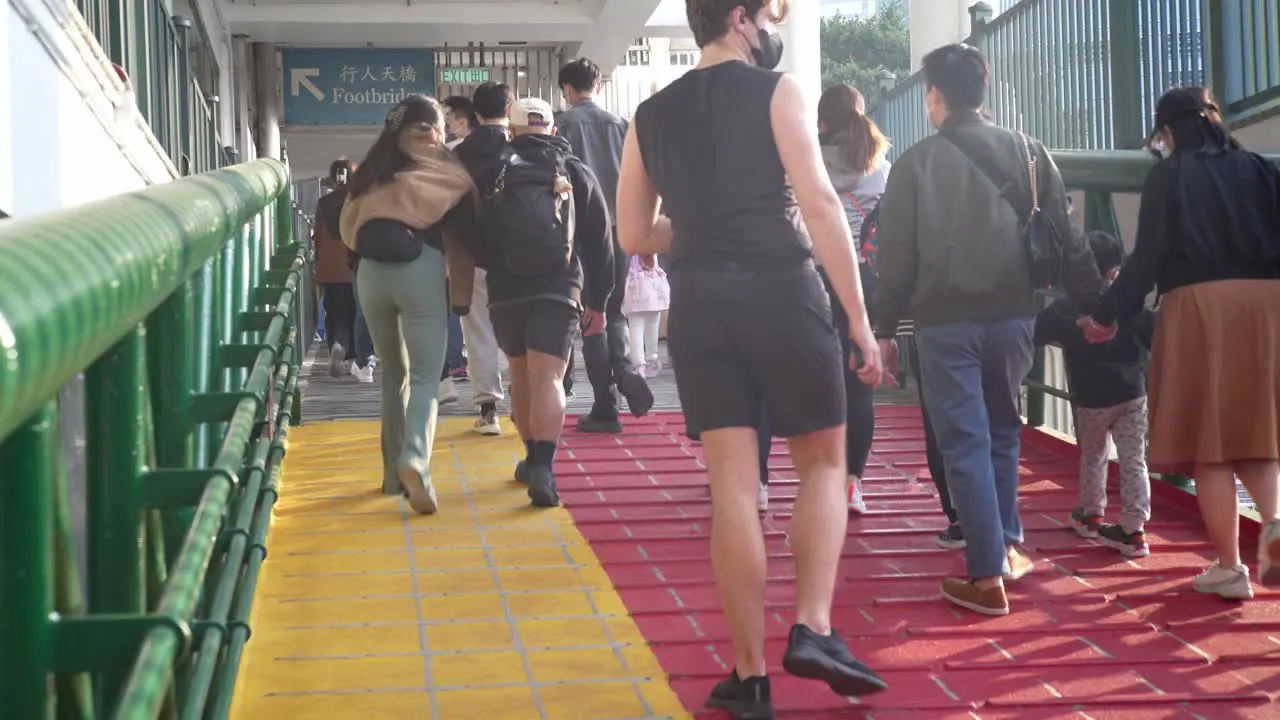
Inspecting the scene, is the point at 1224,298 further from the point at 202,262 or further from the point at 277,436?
the point at 202,262

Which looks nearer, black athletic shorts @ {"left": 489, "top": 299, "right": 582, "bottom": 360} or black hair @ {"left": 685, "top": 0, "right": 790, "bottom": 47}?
black hair @ {"left": 685, "top": 0, "right": 790, "bottom": 47}

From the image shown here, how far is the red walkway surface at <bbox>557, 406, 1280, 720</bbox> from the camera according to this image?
4.05 metres

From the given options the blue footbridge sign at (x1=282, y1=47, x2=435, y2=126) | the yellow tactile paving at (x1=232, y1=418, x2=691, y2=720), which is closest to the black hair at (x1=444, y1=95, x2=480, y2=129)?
the yellow tactile paving at (x1=232, y1=418, x2=691, y2=720)

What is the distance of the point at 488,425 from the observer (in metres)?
8.47

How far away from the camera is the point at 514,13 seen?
18.0 metres

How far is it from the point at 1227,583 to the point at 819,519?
1797 millimetres

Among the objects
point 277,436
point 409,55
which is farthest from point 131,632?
point 409,55

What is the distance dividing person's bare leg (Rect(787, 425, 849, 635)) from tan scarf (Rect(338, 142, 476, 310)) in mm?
2790

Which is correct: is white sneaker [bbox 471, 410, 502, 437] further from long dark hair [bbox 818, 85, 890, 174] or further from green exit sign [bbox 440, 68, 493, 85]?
green exit sign [bbox 440, 68, 493, 85]

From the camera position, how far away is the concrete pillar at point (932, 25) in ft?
52.0

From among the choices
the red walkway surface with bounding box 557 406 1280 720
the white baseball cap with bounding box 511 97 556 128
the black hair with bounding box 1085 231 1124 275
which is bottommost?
the red walkway surface with bounding box 557 406 1280 720

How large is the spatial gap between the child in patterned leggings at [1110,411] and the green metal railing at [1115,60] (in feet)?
7.47

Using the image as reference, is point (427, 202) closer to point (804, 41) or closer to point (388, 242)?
point (388, 242)

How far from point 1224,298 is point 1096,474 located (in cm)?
105
